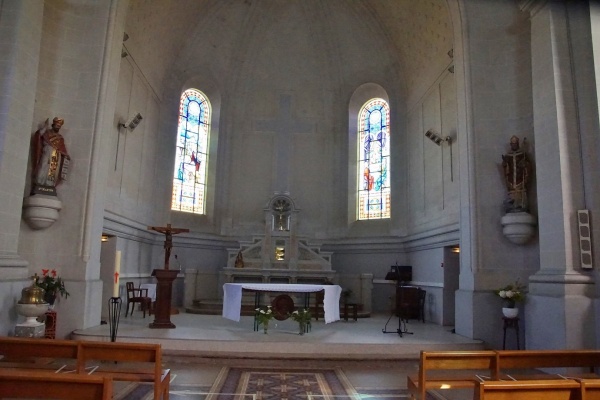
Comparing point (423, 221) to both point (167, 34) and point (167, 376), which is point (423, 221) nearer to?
point (167, 34)

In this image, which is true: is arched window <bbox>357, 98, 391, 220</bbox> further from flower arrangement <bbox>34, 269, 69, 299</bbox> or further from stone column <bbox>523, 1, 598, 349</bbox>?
flower arrangement <bbox>34, 269, 69, 299</bbox>

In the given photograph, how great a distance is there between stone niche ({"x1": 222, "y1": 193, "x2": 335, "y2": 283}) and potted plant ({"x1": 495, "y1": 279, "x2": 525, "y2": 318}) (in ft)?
21.7

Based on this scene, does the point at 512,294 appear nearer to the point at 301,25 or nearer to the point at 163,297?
the point at 163,297

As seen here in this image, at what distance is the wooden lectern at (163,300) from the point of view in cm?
947

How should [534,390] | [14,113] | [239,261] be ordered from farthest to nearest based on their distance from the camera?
[239,261], [14,113], [534,390]

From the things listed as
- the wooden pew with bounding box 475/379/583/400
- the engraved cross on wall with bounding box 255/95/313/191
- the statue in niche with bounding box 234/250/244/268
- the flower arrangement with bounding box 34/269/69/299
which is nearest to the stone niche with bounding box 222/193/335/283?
the statue in niche with bounding box 234/250/244/268

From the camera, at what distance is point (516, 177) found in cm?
882

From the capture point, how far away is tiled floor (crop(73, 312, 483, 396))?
22.3ft

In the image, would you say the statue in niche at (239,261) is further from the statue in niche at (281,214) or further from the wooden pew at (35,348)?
the wooden pew at (35,348)

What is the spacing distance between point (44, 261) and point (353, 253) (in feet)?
32.2

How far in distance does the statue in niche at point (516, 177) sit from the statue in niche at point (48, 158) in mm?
8255

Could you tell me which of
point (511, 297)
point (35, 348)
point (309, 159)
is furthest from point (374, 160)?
point (35, 348)

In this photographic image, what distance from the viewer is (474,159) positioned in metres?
9.34

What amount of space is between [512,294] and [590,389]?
210 inches
